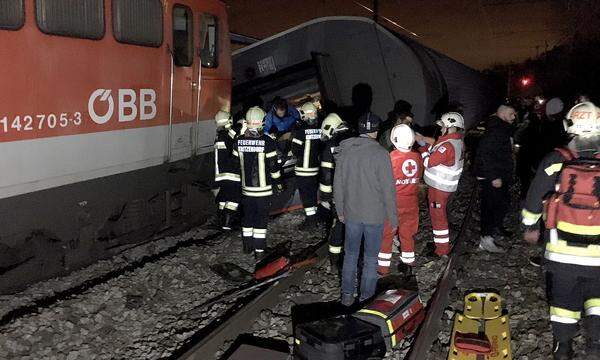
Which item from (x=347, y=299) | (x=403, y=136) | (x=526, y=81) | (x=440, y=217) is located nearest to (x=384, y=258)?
(x=347, y=299)

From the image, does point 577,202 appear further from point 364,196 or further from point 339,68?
point 339,68

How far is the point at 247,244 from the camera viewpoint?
6895mm

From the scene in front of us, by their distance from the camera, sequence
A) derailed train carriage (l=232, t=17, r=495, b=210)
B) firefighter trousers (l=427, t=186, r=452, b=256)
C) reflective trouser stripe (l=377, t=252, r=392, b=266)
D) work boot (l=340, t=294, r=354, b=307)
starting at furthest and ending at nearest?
derailed train carriage (l=232, t=17, r=495, b=210), firefighter trousers (l=427, t=186, r=452, b=256), reflective trouser stripe (l=377, t=252, r=392, b=266), work boot (l=340, t=294, r=354, b=307)

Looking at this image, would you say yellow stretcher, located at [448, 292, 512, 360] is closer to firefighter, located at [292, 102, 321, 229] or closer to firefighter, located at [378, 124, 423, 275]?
firefighter, located at [378, 124, 423, 275]

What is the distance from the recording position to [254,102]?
406 inches

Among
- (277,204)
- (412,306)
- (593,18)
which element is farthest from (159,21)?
(593,18)

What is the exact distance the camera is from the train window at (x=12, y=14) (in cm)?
468

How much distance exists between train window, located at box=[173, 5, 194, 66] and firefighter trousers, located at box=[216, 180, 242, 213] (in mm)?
Result: 1696

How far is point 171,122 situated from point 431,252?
12.3 ft

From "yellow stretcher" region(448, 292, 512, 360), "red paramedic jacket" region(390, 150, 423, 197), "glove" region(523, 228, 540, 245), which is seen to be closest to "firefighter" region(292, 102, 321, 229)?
"red paramedic jacket" region(390, 150, 423, 197)

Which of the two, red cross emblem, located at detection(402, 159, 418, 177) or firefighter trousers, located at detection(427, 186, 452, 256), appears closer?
red cross emblem, located at detection(402, 159, 418, 177)

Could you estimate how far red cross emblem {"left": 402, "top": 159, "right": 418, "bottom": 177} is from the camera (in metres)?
5.67

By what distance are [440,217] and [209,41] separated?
403 cm

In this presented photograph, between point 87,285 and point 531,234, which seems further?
point 87,285
